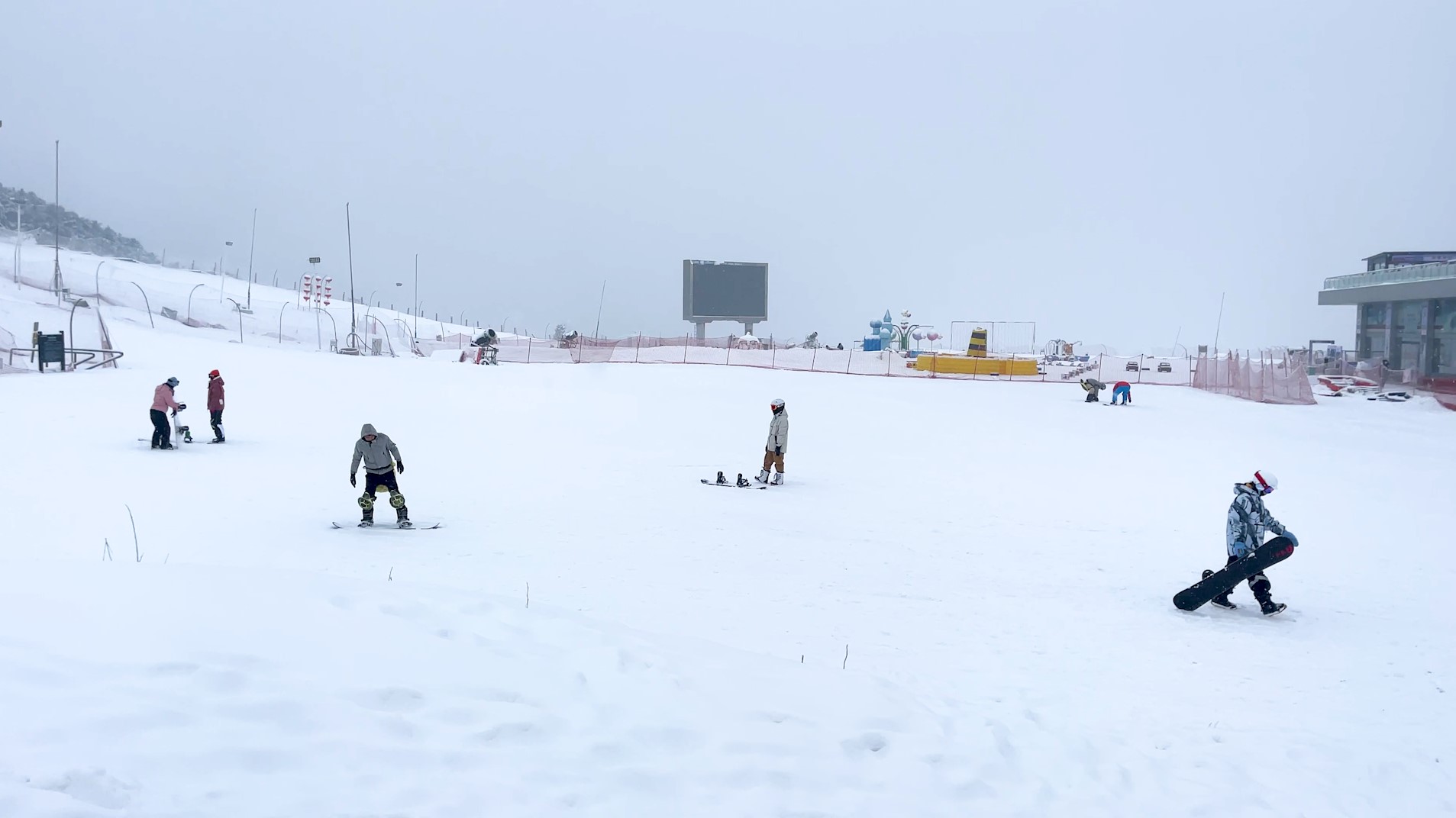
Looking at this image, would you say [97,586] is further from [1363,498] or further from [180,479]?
[1363,498]

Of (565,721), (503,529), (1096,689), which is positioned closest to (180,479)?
(503,529)

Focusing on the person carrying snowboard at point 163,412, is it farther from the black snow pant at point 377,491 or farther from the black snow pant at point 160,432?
the black snow pant at point 377,491

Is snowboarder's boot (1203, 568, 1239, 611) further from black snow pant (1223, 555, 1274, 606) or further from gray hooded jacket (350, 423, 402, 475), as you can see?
gray hooded jacket (350, 423, 402, 475)

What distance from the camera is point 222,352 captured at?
40906mm

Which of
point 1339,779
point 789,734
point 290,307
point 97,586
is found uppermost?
point 290,307

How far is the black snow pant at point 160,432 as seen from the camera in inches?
765

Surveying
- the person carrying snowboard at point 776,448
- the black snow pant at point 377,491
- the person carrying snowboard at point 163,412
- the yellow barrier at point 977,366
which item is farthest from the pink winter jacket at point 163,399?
the yellow barrier at point 977,366

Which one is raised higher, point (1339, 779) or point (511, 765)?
point (511, 765)

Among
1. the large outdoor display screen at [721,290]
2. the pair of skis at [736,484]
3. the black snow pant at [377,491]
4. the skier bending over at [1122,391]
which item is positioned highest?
the large outdoor display screen at [721,290]

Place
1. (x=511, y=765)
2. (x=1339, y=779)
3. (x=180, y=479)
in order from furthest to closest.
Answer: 1. (x=180, y=479)
2. (x=1339, y=779)
3. (x=511, y=765)

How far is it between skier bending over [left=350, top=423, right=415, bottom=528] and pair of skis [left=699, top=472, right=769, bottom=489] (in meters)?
6.69

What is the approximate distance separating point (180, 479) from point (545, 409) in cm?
1614

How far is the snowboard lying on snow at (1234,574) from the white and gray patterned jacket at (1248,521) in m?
0.20

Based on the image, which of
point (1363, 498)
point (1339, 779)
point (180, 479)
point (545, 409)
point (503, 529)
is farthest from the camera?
point (545, 409)
